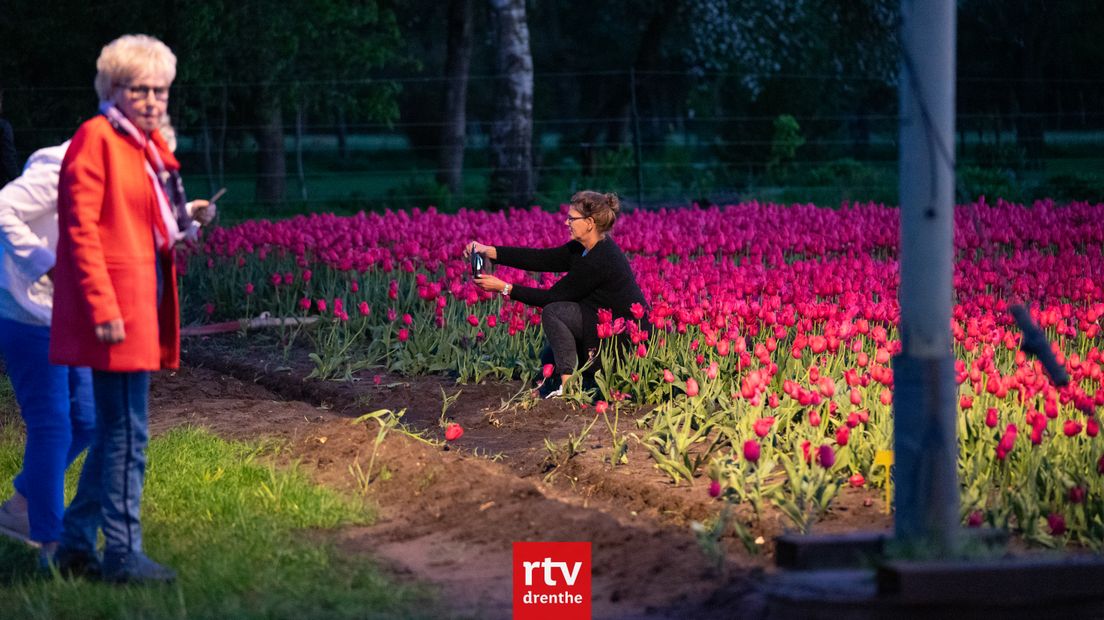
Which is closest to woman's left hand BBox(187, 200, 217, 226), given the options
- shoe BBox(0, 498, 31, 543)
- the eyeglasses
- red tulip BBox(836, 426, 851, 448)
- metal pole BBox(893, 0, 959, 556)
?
the eyeglasses

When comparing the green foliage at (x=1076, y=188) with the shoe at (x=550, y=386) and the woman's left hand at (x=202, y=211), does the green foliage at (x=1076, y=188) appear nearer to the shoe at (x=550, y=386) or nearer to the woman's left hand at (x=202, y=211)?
the shoe at (x=550, y=386)

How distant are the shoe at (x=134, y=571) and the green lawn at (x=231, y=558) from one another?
4 cm

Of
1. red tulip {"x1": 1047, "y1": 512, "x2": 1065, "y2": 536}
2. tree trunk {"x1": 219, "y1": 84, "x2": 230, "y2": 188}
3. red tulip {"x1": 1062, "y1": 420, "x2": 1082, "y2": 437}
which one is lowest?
red tulip {"x1": 1047, "y1": 512, "x2": 1065, "y2": 536}

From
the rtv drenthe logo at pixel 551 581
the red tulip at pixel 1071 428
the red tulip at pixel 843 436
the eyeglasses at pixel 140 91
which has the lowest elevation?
the rtv drenthe logo at pixel 551 581

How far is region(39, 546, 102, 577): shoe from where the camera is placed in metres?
4.72

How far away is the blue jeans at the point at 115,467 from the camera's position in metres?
4.55

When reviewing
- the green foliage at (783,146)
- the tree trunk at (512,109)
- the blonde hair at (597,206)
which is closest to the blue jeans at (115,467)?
the blonde hair at (597,206)

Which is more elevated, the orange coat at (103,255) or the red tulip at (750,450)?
the orange coat at (103,255)

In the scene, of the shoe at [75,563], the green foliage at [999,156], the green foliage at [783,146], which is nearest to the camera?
the shoe at [75,563]

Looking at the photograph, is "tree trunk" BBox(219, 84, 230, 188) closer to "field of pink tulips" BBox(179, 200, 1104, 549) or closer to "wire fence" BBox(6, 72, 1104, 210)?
"wire fence" BBox(6, 72, 1104, 210)

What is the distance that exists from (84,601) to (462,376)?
402cm

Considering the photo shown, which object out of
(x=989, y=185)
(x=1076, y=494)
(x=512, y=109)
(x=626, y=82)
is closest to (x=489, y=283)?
(x=1076, y=494)

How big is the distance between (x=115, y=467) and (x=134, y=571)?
31cm

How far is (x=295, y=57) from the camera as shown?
72.9ft
